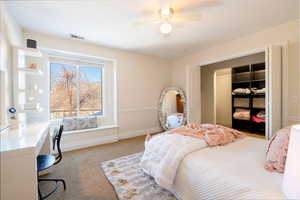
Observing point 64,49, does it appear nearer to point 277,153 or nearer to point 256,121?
point 277,153

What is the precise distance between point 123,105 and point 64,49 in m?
1.99

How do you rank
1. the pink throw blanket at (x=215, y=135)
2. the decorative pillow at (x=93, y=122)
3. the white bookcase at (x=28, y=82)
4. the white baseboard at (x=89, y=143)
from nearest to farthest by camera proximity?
the pink throw blanket at (x=215, y=135)
the white bookcase at (x=28, y=82)
the white baseboard at (x=89, y=143)
the decorative pillow at (x=93, y=122)

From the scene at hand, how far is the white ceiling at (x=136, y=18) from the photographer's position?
201 cm

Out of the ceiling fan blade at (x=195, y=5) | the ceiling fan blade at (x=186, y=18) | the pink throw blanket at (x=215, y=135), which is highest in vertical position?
the ceiling fan blade at (x=195, y=5)

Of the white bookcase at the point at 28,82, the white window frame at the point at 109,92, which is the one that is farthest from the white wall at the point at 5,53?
the white window frame at the point at 109,92

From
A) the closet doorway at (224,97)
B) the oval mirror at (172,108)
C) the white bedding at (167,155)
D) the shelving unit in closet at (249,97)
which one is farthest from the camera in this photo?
the closet doorway at (224,97)

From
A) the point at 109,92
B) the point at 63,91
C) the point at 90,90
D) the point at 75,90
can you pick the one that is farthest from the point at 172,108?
the point at 63,91

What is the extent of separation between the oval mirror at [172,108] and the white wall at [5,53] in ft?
12.1

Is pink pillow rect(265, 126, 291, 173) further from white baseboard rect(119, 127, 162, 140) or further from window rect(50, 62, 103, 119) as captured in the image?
window rect(50, 62, 103, 119)

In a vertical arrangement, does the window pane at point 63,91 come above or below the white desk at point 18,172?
above

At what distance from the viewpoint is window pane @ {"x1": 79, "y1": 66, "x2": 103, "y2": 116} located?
379 centimetres

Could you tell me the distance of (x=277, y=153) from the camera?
121cm

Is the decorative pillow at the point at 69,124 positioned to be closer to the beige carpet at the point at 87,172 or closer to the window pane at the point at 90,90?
the window pane at the point at 90,90

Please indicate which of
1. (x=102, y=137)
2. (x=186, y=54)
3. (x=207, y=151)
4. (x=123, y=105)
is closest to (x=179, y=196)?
(x=207, y=151)
